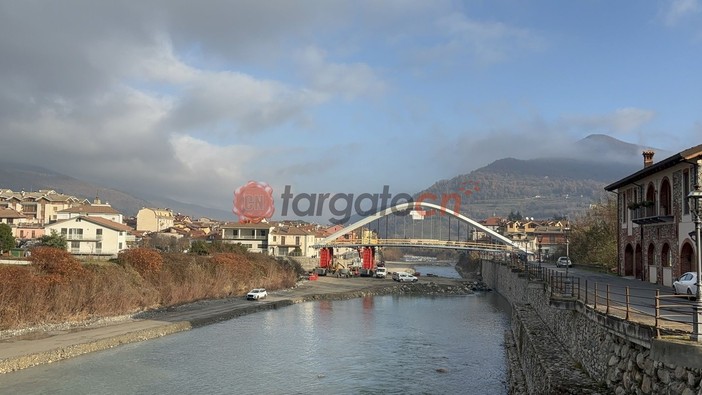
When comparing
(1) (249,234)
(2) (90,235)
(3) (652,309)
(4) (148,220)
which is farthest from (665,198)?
(4) (148,220)

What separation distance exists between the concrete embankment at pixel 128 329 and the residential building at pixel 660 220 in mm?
30744

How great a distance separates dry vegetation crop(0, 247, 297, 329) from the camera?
35219 mm

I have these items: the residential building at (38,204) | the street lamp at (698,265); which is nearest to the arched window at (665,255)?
the street lamp at (698,265)

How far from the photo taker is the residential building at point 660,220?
25.5 meters

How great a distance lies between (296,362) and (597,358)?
18.4m

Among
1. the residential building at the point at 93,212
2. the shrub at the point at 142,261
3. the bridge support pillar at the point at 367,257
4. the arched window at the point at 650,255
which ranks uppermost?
the residential building at the point at 93,212

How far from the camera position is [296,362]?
101 ft

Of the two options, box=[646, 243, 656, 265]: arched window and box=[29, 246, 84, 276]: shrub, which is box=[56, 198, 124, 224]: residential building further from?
box=[646, 243, 656, 265]: arched window

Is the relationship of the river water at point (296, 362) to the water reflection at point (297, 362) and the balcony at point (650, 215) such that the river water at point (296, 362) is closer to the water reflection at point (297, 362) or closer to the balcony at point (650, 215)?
the water reflection at point (297, 362)

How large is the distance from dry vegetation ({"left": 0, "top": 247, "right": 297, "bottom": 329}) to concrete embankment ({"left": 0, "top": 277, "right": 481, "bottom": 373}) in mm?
1536

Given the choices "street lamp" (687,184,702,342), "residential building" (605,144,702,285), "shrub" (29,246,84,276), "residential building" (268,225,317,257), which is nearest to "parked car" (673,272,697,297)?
"residential building" (605,144,702,285)

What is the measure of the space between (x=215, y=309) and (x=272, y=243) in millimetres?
50414

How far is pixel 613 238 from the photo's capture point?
59031 mm

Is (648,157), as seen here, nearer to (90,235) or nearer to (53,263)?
(53,263)
